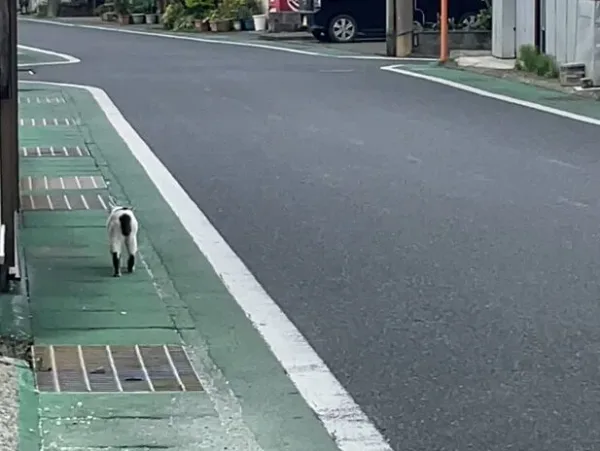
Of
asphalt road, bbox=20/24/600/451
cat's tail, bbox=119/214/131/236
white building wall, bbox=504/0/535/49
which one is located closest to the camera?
asphalt road, bbox=20/24/600/451

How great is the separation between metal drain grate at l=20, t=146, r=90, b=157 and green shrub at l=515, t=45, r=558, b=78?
443 inches

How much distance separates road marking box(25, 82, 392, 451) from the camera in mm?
5980

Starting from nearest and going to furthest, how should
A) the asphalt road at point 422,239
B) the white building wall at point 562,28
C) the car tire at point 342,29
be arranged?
the asphalt road at point 422,239 → the white building wall at point 562,28 → the car tire at point 342,29

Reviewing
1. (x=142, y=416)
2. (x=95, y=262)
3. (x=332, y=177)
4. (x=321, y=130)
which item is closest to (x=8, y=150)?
(x=95, y=262)

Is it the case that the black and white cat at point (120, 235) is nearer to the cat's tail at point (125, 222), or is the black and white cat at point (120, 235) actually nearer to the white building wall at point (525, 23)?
the cat's tail at point (125, 222)

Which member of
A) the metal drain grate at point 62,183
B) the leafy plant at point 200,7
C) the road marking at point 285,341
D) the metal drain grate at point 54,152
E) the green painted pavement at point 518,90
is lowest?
the road marking at point 285,341

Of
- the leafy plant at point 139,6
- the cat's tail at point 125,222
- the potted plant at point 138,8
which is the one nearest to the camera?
the cat's tail at point 125,222

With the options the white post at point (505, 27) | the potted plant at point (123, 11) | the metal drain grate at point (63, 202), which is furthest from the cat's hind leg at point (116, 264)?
the potted plant at point (123, 11)

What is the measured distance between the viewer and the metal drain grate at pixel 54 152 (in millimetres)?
14487

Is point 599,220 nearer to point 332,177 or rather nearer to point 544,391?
point 332,177

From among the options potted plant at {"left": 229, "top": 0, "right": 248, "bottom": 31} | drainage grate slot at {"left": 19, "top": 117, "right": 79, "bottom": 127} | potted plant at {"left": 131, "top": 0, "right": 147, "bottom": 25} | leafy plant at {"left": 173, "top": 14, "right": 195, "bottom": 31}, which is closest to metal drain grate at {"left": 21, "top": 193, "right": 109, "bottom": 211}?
drainage grate slot at {"left": 19, "top": 117, "right": 79, "bottom": 127}

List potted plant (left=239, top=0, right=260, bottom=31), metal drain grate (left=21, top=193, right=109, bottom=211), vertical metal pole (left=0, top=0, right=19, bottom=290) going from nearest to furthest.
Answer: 1. vertical metal pole (left=0, top=0, right=19, bottom=290)
2. metal drain grate (left=21, top=193, right=109, bottom=211)
3. potted plant (left=239, top=0, right=260, bottom=31)

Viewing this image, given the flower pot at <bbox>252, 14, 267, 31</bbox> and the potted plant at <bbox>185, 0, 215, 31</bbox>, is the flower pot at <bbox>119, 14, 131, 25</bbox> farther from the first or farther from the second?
the flower pot at <bbox>252, 14, 267, 31</bbox>

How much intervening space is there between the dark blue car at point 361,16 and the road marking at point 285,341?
24.9m
